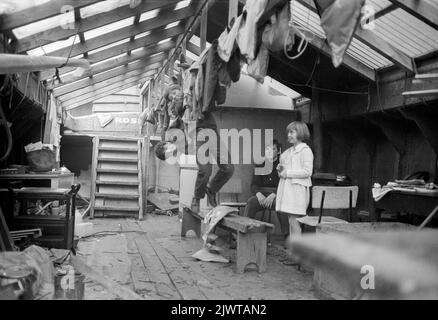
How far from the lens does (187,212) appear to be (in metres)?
7.44

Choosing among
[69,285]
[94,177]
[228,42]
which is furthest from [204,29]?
[69,285]

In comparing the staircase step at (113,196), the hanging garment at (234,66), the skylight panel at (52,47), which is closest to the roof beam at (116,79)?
the staircase step at (113,196)

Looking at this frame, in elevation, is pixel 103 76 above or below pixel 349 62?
above

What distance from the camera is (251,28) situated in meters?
3.90

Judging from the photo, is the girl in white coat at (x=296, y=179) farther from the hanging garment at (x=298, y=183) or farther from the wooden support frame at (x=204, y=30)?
the wooden support frame at (x=204, y=30)

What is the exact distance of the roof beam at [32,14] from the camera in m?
4.64

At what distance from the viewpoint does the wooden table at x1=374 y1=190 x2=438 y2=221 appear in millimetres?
4488

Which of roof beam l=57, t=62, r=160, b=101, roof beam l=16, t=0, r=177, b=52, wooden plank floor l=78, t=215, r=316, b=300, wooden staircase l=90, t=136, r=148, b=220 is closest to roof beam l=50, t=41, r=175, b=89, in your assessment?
roof beam l=57, t=62, r=160, b=101

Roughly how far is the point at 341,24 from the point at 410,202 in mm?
2675

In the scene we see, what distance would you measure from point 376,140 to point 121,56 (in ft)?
20.0

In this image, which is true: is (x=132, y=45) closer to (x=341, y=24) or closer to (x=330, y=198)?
(x=330, y=198)

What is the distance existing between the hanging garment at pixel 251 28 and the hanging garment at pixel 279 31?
0.44ft
